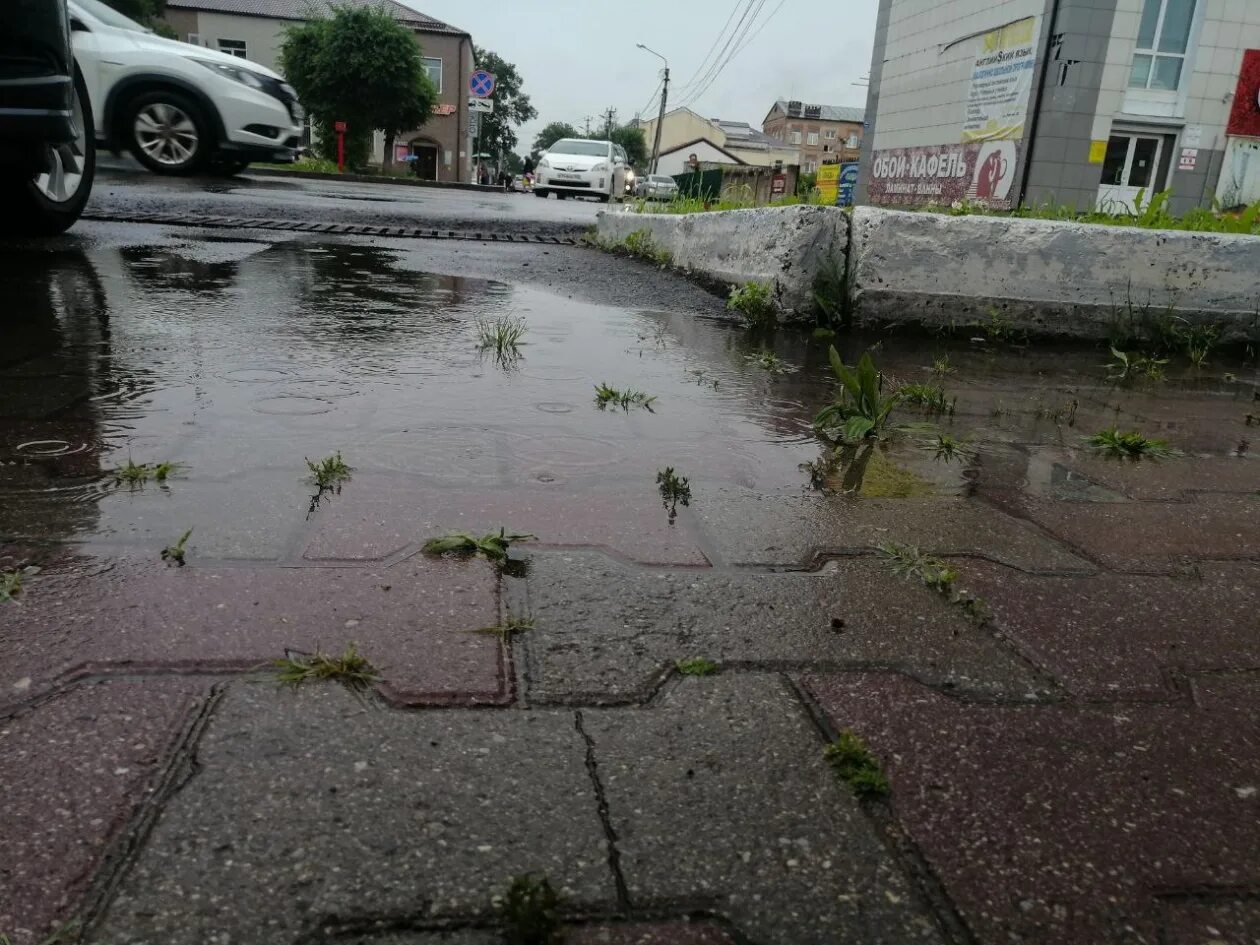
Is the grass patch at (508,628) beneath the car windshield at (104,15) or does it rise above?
beneath

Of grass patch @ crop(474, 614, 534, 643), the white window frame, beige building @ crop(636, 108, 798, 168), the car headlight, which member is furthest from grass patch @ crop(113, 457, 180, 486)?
beige building @ crop(636, 108, 798, 168)

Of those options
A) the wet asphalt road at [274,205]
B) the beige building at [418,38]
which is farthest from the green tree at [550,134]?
the wet asphalt road at [274,205]

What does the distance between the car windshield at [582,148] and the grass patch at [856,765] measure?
24.6 metres

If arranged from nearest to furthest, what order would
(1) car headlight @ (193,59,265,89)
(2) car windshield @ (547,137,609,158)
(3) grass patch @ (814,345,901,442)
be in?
(3) grass patch @ (814,345,901,442) → (1) car headlight @ (193,59,265,89) → (2) car windshield @ (547,137,609,158)

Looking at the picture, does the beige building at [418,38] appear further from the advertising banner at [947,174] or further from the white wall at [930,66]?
the advertising banner at [947,174]

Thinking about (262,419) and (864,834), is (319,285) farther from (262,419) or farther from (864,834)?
(864,834)

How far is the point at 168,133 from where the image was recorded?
10.6 metres

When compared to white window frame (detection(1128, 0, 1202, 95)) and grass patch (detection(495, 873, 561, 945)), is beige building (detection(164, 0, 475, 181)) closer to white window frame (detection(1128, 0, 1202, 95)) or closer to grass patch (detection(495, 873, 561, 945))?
white window frame (detection(1128, 0, 1202, 95))

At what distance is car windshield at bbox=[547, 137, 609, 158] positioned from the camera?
24438 millimetres

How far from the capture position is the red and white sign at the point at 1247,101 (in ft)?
57.3

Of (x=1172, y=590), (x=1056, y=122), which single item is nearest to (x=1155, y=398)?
(x=1172, y=590)

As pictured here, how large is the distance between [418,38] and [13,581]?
4921 cm

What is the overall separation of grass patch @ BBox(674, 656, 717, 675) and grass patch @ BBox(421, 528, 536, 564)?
48 cm

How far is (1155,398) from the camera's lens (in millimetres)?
3824
